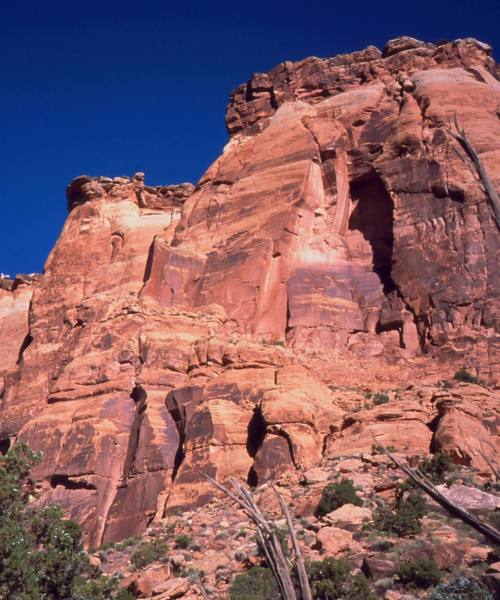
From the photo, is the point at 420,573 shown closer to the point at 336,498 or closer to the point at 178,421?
the point at 336,498

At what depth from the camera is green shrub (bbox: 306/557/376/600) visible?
1944 centimetres

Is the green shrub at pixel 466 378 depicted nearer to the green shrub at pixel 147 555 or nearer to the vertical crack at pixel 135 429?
the vertical crack at pixel 135 429

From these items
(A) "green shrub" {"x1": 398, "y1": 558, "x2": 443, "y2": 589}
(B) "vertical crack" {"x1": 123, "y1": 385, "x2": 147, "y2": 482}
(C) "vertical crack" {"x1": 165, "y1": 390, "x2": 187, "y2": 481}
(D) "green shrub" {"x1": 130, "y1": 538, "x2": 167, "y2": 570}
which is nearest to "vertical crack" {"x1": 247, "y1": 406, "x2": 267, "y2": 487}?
(C) "vertical crack" {"x1": 165, "y1": 390, "x2": 187, "y2": 481}

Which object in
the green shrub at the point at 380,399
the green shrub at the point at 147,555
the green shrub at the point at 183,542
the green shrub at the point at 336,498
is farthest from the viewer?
the green shrub at the point at 380,399

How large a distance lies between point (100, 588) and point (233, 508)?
33.5ft

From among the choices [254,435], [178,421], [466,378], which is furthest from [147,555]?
[466,378]

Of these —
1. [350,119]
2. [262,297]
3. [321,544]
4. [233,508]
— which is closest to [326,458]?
[233,508]

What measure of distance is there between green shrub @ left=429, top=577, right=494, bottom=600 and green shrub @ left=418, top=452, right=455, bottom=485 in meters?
9.12

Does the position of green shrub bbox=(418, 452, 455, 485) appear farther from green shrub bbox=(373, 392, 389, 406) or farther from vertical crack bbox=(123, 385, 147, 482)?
vertical crack bbox=(123, 385, 147, 482)

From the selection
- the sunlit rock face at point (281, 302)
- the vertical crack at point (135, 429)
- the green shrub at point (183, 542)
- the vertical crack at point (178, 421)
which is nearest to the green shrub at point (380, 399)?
the sunlit rock face at point (281, 302)

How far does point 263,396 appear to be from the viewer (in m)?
36.2

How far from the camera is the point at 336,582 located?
65.4 feet

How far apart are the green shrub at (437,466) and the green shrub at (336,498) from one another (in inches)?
108

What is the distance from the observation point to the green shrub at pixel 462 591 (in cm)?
1695
